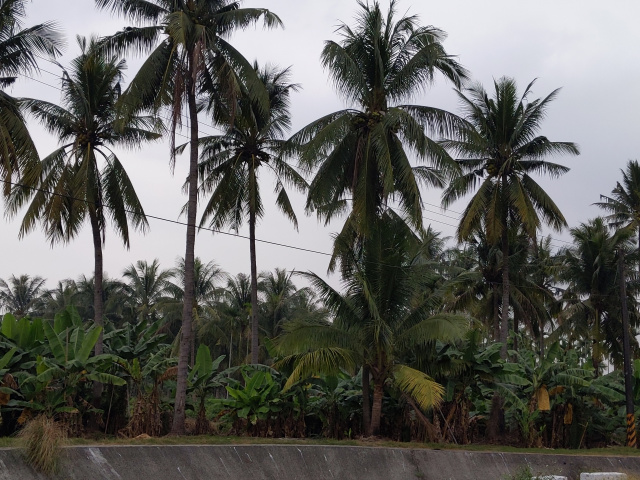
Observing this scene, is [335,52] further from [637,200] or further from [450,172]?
[637,200]

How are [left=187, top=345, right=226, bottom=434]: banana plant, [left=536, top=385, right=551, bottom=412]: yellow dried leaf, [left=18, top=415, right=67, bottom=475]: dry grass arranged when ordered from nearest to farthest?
[left=18, top=415, right=67, bottom=475]: dry grass < [left=187, top=345, right=226, bottom=434]: banana plant < [left=536, top=385, right=551, bottom=412]: yellow dried leaf

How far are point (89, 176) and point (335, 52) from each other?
7786 mm

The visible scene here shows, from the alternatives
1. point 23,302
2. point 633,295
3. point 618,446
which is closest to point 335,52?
point 618,446

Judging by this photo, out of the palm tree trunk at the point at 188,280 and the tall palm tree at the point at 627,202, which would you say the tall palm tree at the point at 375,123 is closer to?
the palm tree trunk at the point at 188,280

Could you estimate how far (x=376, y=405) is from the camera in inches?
816

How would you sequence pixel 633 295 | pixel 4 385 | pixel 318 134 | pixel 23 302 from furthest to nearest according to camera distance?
pixel 23 302 < pixel 633 295 < pixel 318 134 < pixel 4 385

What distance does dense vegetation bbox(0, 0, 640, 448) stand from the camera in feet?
60.5

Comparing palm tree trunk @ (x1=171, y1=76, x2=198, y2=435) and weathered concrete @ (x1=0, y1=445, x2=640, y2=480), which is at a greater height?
palm tree trunk @ (x1=171, y1=76, x2=198, y2=435)

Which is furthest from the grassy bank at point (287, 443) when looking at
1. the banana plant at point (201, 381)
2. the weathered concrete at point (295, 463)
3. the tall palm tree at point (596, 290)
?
the tall palm tree at point (596, 290)

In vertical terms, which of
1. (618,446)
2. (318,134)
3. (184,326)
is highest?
(318,134)

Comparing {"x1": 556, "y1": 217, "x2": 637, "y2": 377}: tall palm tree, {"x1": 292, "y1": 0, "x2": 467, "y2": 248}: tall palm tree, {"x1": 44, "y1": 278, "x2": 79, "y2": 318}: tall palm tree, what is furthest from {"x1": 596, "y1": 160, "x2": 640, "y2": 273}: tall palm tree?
{"x1": 44, "y1": 278, "x2": 79, "y2": 318}: tall palm tree

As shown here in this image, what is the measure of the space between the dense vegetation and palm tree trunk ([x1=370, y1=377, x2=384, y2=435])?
0.07 m

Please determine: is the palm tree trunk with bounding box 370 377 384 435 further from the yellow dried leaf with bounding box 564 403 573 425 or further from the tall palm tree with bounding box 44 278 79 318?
the tall palm tree with bounding box 44 278 79 318

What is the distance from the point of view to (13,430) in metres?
16.9
